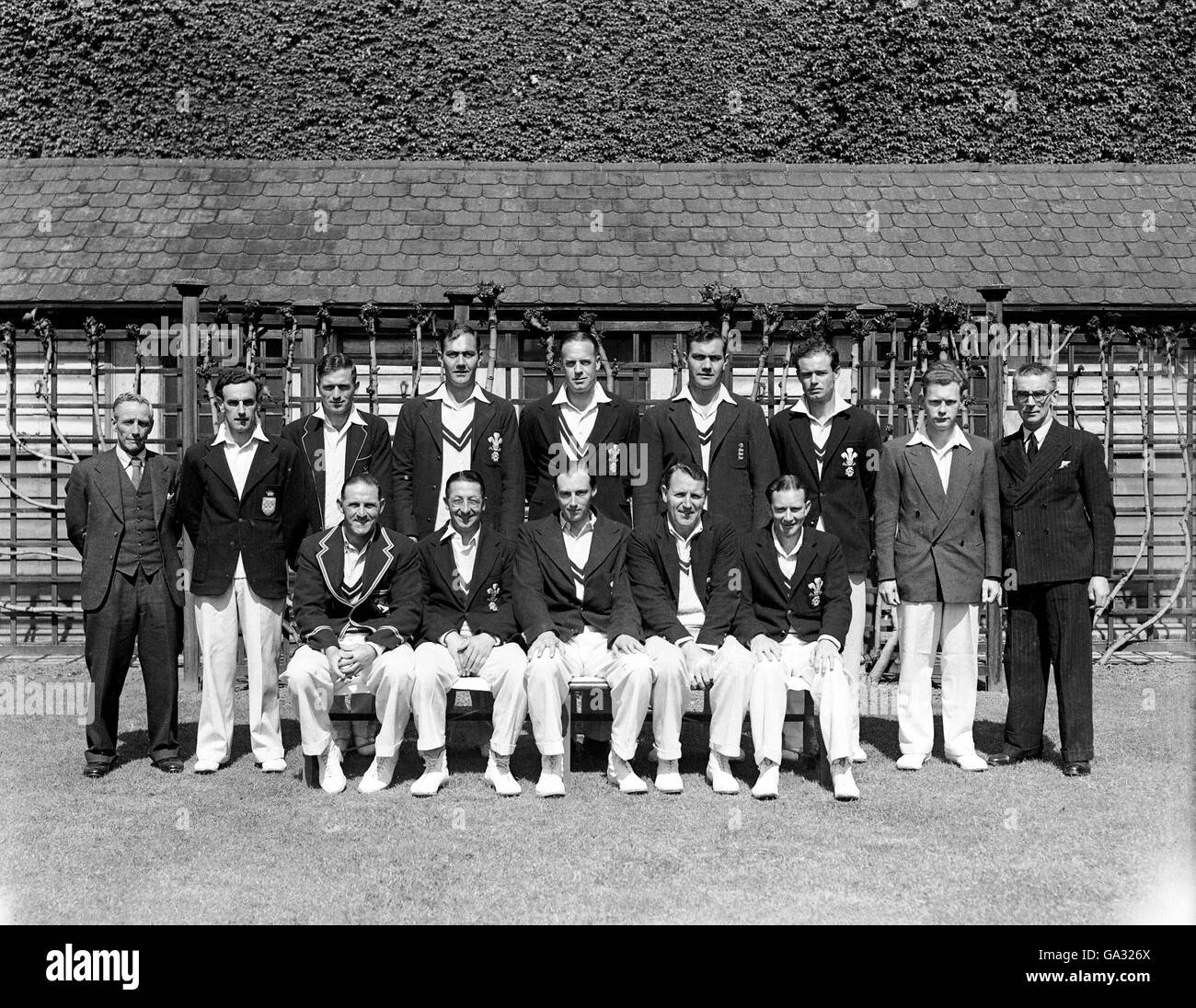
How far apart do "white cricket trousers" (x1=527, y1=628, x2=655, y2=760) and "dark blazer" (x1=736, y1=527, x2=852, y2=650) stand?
58cm

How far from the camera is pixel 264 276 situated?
32.6ft

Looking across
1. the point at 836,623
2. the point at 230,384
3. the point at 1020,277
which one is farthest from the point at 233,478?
the point at 1020,277

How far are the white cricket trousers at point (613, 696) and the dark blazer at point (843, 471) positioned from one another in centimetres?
126

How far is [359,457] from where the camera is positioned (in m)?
6.32

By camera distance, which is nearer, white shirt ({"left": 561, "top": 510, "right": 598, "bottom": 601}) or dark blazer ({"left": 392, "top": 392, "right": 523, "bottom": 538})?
white shirt ({"left": 561, "top": 510, "right": 598, "bottom": 601})

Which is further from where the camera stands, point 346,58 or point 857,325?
point 346,58

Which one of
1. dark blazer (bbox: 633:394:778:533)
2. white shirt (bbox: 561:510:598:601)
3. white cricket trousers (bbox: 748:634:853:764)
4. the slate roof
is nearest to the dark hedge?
the slate roof

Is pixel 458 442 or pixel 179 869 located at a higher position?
pixel 458 442

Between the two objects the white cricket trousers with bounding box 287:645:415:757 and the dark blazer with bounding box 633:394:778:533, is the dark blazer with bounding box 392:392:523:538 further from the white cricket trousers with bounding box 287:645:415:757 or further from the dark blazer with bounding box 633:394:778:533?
the white cricket trousers with bounding box 287:645:415:757

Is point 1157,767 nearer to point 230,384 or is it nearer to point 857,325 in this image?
point 857,325

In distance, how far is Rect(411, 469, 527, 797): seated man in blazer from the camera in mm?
5340

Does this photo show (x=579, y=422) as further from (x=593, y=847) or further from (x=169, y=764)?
(x=169, y=764)

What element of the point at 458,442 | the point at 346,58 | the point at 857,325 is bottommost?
the point at 458,442

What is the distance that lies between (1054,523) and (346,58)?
1112 cm
